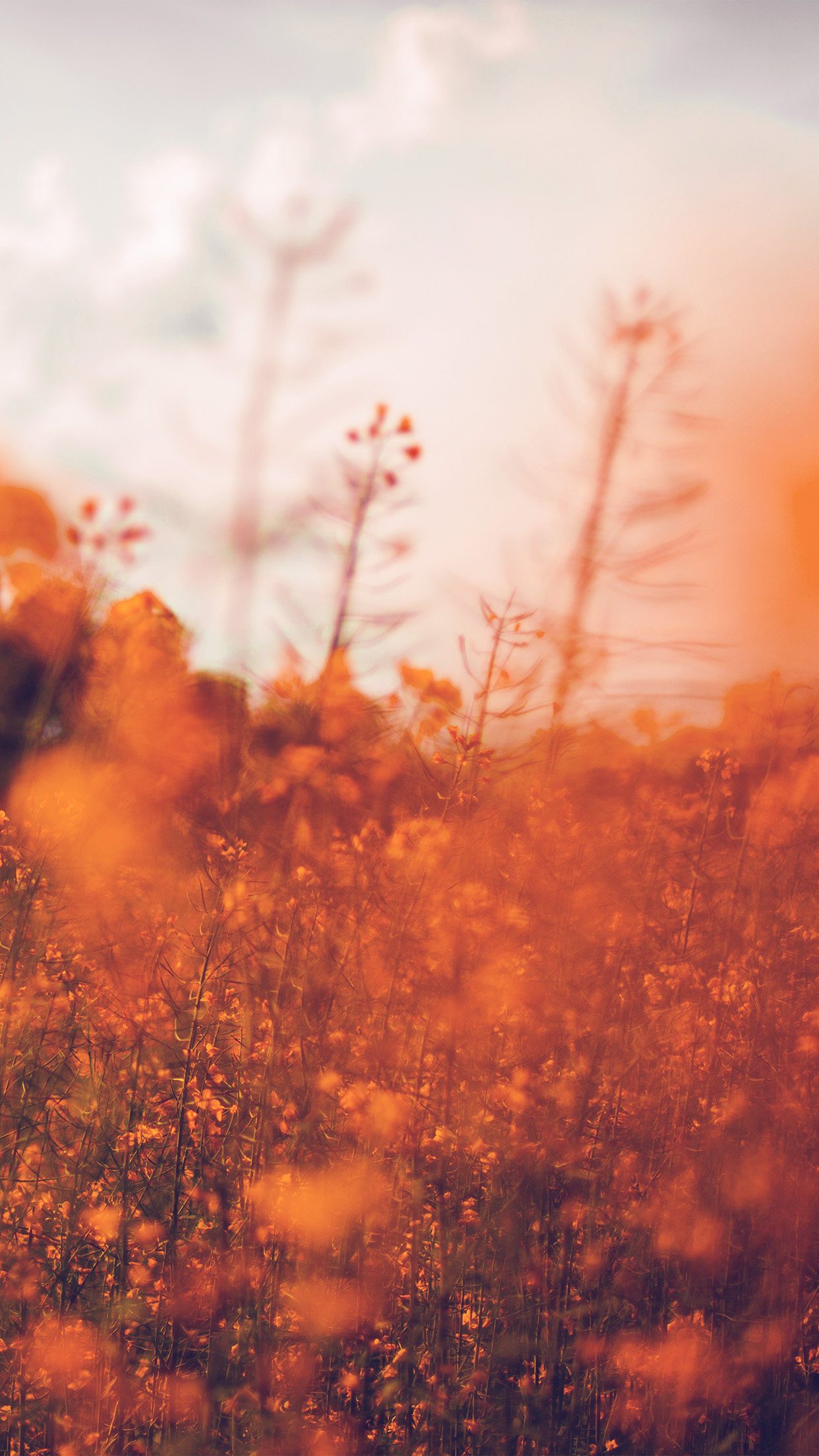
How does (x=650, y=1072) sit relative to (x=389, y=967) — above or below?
below

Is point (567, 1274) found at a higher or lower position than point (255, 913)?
lower

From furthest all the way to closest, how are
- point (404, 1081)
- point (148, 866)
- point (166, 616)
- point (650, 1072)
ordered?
1. point (148, 866)
2. point (650, 1072)
3. point (404, 1081)
4. point (166, 616)

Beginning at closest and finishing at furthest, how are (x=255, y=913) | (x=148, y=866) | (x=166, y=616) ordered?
(x=166, y=616), (x=255, y=913), (x=148, y=866)

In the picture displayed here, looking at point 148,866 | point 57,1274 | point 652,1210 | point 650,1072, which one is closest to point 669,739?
point 650,1072

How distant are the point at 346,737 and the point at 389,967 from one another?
1.12m

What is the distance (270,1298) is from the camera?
2502 mm

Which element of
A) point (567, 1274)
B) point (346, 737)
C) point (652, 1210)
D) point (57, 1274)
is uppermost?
point (346, 737)

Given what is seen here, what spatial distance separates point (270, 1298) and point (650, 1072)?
1427 mm

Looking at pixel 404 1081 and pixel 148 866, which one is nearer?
pixel 404 1081

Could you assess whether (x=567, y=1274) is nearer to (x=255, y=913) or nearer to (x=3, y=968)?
(x=255, y=913)

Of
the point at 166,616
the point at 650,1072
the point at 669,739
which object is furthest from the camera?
the point at 650,1072

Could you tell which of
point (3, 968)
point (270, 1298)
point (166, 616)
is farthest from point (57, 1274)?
point (166, 616)

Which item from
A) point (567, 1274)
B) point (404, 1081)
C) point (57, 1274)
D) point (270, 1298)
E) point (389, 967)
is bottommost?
point (57, 1274)

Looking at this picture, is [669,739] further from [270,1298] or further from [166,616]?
[270,1298]
